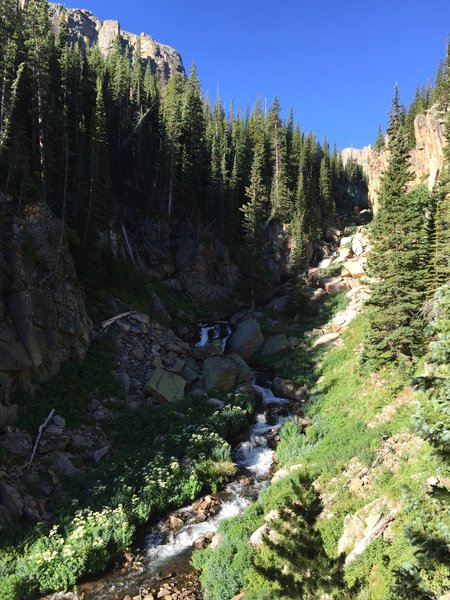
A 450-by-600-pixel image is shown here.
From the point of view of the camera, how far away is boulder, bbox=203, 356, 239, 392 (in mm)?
26984

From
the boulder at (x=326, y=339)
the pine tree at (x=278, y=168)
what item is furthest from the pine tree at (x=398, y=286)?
the pine tree at (x=278, y=168)

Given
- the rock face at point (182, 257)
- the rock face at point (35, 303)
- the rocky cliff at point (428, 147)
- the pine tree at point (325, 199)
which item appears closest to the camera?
the rock face at point (35, 303)

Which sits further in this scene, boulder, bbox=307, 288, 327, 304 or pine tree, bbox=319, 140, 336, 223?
pine tree, bbox=319, 140, 336, 223

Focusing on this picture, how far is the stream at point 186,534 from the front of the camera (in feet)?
41.5

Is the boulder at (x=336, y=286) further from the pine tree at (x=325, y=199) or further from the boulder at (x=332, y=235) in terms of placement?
the pine tree at (x=325, y=199)

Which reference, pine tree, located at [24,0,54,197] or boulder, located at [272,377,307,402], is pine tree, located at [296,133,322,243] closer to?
boulder, located at [272,377,307,402]

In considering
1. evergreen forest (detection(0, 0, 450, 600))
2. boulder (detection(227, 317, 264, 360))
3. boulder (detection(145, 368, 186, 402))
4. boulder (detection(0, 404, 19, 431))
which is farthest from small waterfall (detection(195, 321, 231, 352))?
boulder (detection(0, 404, 19, 431))

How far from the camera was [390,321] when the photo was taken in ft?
69.4

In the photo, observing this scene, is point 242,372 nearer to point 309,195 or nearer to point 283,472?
point 283,472

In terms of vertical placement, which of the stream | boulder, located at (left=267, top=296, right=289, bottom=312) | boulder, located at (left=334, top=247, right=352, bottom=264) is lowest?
the stream

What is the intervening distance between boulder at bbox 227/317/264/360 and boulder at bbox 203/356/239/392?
4.72 metres

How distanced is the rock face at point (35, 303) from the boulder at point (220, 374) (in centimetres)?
809

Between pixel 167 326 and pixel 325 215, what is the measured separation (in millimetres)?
47422

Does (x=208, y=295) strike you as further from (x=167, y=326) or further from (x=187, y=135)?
(x=187, y=135)
